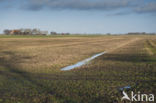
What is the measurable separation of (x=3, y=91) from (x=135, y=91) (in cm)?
769

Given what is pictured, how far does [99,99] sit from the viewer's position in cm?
788

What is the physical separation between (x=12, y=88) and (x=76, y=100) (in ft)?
14.6

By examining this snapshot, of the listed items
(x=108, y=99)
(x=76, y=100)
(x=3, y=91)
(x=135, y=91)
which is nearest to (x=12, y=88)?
(x=3, y=91)

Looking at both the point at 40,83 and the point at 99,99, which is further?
the point at 40,83

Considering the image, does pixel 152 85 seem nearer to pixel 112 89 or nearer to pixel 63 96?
pixel 112 89

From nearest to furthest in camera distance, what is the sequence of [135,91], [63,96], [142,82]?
[63,96] < [135,91] < [142,82]

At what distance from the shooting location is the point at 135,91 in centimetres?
884

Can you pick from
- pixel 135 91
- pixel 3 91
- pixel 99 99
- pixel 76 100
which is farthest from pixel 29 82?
pixel 135 91

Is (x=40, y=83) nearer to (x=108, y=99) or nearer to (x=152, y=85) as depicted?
(x=108, y=99)

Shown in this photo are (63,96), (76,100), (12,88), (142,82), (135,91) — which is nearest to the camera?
(76,100)

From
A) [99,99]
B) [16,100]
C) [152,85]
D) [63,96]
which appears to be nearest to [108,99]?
[99,99]

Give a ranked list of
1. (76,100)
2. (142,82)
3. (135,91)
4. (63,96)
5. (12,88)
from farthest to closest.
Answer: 1. (142,82)
2. (12,88)
3. (135,91)
4. (63,96)
5. (76,100)

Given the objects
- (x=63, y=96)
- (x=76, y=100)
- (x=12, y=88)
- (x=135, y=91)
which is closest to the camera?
(x=76, y=100)

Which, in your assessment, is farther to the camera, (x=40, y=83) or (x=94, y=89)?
(x=40, y=83)
